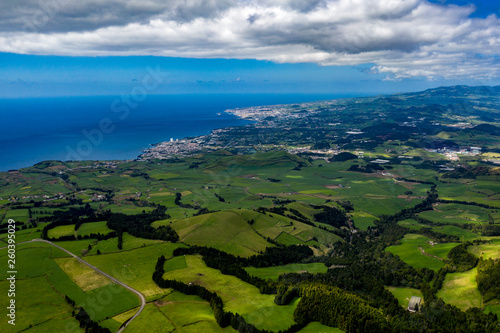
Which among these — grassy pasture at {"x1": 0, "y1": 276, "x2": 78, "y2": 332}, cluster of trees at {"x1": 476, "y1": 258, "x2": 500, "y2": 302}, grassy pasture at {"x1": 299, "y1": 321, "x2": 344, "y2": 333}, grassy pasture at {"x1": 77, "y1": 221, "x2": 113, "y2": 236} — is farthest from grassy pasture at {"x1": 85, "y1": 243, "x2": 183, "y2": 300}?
cluster of trees at {"x1": 476, "y1": 258, "x2": 500, "y2": 302}

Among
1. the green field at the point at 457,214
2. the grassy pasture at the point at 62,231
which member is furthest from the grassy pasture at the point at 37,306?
the green field at the point at 457,214

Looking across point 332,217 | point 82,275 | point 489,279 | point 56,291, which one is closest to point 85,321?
point 56,291

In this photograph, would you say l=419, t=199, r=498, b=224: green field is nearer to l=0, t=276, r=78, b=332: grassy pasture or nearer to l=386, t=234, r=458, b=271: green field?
l=386, t=234, r=458, b=271: green field

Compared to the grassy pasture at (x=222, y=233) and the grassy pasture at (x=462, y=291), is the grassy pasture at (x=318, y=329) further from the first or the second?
the grassy pasture at (x=222, y=233)

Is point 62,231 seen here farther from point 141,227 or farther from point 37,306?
point 37,306

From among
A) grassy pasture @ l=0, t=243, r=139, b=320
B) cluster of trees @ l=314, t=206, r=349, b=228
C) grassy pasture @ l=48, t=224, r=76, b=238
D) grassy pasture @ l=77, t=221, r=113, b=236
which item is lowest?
cluster of trees @ l=314, t=206, r=349, b=228

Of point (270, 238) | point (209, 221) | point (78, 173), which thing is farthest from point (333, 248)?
point (78, 173)

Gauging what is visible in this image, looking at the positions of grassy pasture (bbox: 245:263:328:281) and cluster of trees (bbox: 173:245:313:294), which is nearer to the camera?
cluster of trees (bbox: 173:245:313:294)
